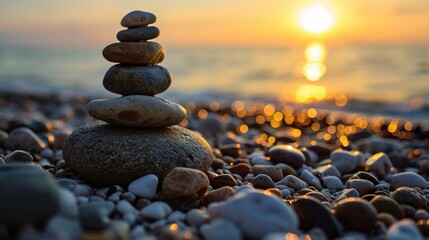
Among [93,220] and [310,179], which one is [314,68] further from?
[93,220]

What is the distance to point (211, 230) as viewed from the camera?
268 cm

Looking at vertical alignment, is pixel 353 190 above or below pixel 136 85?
below

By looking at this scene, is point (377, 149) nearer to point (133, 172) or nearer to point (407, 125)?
point (407, 125)

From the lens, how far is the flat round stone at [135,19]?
4359 mm

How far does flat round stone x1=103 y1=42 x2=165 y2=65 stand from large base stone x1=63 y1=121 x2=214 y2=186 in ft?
2.06

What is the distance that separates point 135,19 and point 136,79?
0.56 m

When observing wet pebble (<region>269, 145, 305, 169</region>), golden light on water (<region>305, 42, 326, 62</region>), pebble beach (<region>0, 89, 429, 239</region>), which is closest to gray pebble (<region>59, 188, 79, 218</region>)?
pebble beach (<region>0, 89, 429, 239</region>)

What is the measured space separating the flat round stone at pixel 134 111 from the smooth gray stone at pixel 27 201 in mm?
1576

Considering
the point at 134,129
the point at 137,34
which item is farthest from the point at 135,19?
the point at 134,129

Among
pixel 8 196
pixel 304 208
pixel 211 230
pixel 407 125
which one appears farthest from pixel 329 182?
pixel 407 125

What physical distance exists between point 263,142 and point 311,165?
1541 millimetres

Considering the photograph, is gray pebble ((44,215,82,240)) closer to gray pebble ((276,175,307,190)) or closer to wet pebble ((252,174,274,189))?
wet pebble ((252,174,274,189))

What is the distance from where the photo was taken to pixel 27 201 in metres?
2.46

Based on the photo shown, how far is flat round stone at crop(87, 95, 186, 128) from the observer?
4.12 m
